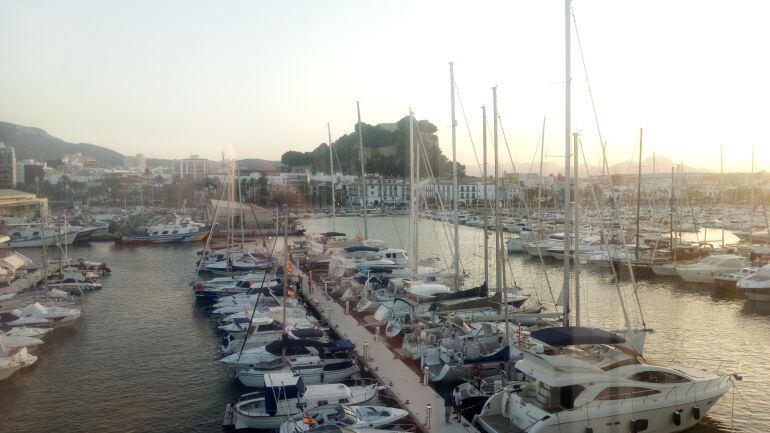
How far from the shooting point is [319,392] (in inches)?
425

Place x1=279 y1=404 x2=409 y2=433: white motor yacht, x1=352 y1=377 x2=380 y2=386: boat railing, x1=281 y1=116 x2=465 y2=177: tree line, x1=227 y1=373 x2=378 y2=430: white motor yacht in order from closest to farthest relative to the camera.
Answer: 1. x1=279 y1=404 x2=409 y2=433: white motor yacht
2. x1=227 y1=373 x2=378 y2=430: white motor yacht
3. x1=352 y1=377 x2=380 y2=386: boat railing
4. x1=281 y1=116 x2=465 y2=177: tree line

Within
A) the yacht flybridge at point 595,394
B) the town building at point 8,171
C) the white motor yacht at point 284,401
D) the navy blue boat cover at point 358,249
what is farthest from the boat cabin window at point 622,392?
the town building at point 8,171

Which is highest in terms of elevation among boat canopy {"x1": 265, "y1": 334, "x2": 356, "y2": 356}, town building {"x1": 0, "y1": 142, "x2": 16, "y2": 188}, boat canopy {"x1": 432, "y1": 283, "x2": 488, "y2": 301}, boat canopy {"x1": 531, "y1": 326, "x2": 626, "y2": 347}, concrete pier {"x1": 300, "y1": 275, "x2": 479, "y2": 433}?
town building {"x1": 0, "y1": 142, "x2": 16, "y2": 188}

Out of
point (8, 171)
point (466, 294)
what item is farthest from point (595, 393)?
point (8, 171)

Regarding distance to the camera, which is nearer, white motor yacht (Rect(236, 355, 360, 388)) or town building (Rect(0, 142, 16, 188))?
white motor yacht (Rect(236, 355, 360, 388))

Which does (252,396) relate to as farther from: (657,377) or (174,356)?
(657,377)

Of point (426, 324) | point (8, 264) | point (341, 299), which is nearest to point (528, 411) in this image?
point (426, 324)

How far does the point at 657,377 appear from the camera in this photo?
32.3 ft

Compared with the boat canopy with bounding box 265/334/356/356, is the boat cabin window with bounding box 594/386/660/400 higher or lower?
higher

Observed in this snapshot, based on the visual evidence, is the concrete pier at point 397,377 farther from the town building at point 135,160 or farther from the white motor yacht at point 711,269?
the town building at point 135,160

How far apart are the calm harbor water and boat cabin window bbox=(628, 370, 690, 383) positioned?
1.21 metres

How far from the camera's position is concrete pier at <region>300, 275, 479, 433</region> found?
9961 mm

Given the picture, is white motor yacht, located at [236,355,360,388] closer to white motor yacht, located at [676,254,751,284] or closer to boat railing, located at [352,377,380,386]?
boat railing, located at [352,377,380,386]

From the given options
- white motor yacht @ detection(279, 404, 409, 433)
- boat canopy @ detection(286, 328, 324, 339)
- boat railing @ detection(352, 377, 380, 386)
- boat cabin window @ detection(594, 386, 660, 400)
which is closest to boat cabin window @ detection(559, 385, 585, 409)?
boat cabin window @ detection(594, 386, 660, 400)
